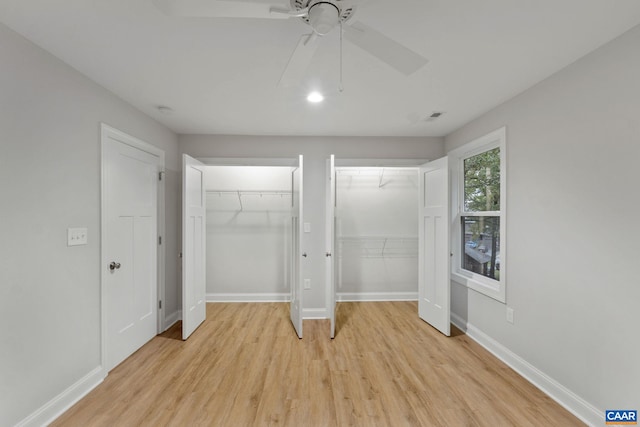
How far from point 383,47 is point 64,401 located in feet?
9.58

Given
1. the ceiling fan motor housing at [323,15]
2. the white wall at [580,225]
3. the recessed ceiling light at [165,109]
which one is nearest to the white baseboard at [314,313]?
the white wall at [580,225]

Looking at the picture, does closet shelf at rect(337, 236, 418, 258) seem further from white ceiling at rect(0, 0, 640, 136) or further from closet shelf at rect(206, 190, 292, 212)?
white ceiling at rect(0, 0, 640, 136)

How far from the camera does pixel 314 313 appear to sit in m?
3.58

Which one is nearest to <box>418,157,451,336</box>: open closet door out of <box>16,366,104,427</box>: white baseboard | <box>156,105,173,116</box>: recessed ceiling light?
<box>156,105,173,116</box>: recessed ceiling light

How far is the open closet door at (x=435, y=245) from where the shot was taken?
3.07 metres

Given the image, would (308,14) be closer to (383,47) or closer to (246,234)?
(383,47)

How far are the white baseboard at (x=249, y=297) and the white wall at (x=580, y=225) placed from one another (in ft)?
9.42

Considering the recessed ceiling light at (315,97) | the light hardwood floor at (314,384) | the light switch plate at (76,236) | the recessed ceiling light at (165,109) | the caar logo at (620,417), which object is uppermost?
the recessed ceiling light at (315,97)

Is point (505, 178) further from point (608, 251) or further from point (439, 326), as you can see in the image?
point (439, 326)

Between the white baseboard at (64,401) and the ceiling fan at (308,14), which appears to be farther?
→ the white baseboard at (64,401)

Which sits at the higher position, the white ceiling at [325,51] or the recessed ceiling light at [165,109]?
the white ceiling at [325,51]

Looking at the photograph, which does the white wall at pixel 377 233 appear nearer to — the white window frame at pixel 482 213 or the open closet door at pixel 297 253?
the white window frame at pixel 482 213

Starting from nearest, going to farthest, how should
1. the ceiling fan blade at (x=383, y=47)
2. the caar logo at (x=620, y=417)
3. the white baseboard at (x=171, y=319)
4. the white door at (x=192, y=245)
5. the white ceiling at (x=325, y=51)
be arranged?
the ceiling fan blade at (x=383, y=47)
the white ceiling at (x=325, y=51)
the caar logo at (x=620, y=417)
the white door at (x=192, y=245)
the white baseboard at (x=171, y=319)

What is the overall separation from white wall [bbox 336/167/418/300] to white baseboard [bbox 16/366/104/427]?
300 cm
